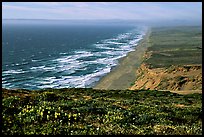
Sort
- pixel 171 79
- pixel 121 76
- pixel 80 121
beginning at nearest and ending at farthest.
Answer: pixel 80 121 < pixel 171 79 < pixel 121 76

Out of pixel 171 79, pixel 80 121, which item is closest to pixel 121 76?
pixel 171 79

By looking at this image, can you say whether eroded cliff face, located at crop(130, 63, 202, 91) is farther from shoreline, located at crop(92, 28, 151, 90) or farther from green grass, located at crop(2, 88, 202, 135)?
green grass, located at crop(2, 88, 202, 135)

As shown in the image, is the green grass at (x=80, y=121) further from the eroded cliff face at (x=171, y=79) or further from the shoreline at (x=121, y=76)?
the shoreline at (x=121, y=76)

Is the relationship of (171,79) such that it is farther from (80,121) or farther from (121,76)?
(80,121)

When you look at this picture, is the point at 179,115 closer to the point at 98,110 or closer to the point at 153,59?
the point at 98,110

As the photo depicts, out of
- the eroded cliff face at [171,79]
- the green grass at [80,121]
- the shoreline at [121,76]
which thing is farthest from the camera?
Result: the shoreline at [121,76]

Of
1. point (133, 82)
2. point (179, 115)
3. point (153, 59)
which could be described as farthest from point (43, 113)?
point (153, 59)

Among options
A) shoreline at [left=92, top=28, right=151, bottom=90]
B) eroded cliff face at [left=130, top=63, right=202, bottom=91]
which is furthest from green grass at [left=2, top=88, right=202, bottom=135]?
shoreline at [left=92, top=28, right=151, bottom=90]

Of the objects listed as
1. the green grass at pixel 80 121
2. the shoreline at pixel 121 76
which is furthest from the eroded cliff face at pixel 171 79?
the green grass at pixel 80 121
